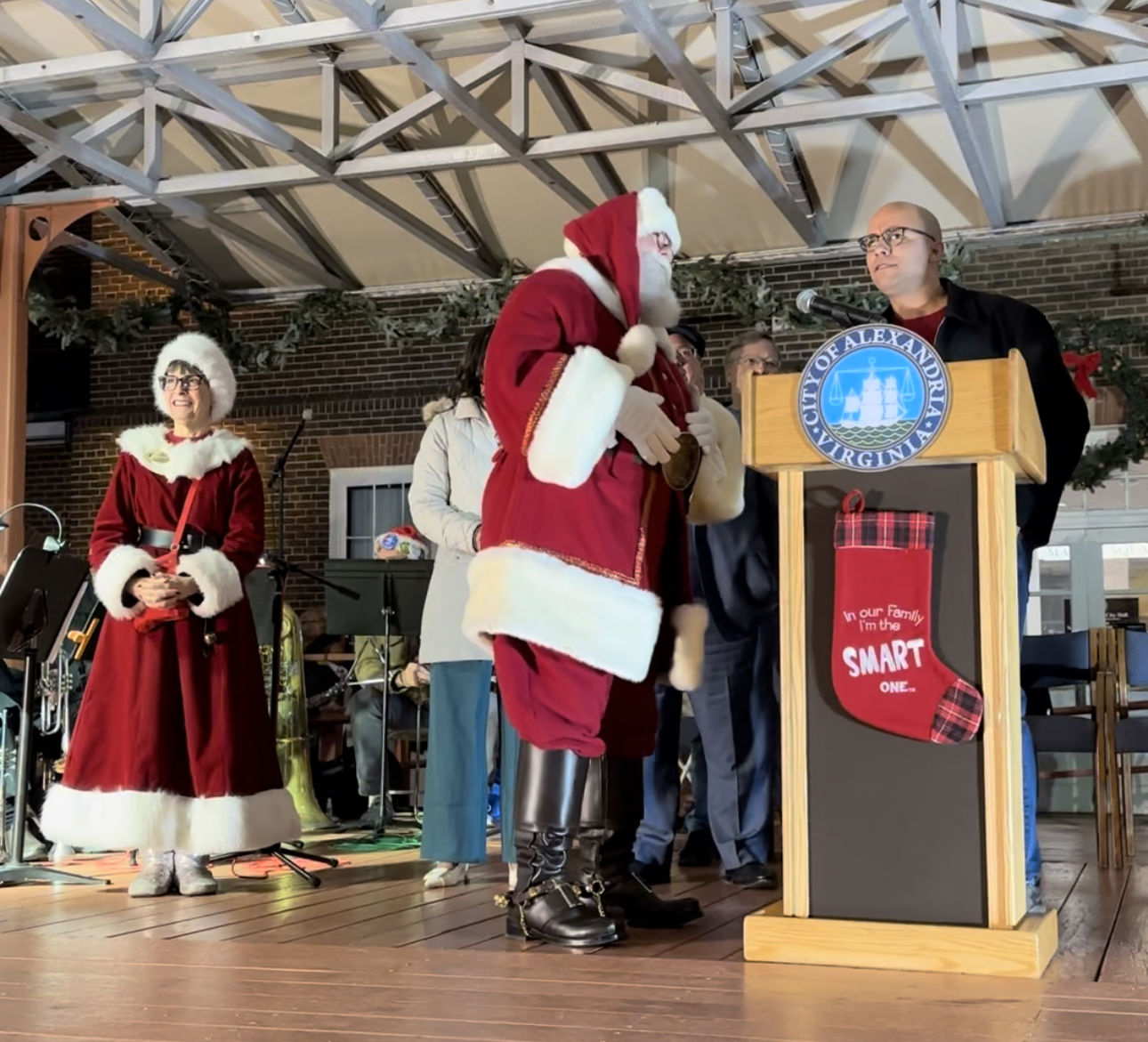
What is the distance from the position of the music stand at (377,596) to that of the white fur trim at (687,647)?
3.09m

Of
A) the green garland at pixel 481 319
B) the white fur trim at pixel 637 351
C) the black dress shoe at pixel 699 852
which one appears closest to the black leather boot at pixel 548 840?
the white fur trim at pixel 637 351

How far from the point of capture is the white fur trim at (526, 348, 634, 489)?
2510 millimetres

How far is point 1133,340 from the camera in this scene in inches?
328

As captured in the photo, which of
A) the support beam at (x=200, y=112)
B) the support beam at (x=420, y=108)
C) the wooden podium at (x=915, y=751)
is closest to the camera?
the wooden podium at (x=915, y=751)

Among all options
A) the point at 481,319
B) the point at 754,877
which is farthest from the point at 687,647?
the point at 481,319

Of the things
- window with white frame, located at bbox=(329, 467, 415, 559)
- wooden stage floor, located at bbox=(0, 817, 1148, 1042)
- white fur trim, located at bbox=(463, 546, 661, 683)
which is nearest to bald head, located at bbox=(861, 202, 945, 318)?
white fur trim, located at bbox=(463, 546, 661, 683)

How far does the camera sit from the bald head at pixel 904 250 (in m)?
2.93

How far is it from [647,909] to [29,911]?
1.61m

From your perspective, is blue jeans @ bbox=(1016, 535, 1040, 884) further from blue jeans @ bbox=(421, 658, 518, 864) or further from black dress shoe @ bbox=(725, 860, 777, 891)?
blue jeans @ bbox=(421, 658, 518, 864)

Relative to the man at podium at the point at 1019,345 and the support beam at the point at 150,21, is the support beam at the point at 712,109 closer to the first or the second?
the support beam at the point at 150,21

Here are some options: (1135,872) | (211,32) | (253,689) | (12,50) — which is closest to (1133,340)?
(1135,872)

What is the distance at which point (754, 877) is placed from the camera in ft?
12.2

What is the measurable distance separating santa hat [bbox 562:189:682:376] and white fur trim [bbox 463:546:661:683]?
1.52ft

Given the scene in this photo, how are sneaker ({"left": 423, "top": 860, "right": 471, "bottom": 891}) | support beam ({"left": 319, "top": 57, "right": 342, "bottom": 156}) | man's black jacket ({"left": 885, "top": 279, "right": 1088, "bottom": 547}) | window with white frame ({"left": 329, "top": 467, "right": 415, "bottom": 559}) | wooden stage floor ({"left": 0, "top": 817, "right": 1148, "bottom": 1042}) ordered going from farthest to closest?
window with white frame ({"left": 329, "top": 467, "right": 415, "bottom": 559}) < support beam ({"left": 319, "top": 57, "right": 342, "bottom": 156}) < sneaker ({"left": 423, "top": 860, "right": 471, "bottom": 891}) < man's black jacket ({"left": 885, "top": 279, "right": 1088, "bottom": 547}) < wooden stage floor ({"left": 0, "top": 817, "right": 1148, "bottom": 1042})
